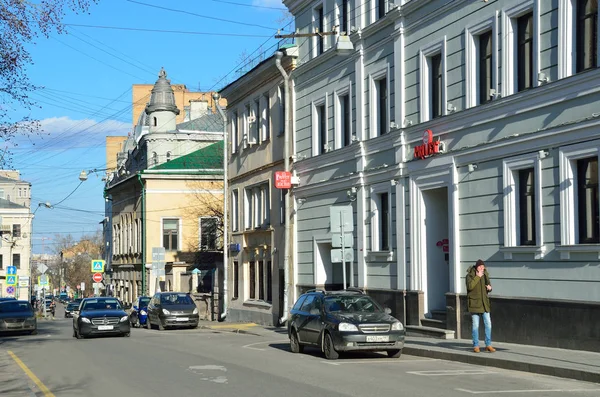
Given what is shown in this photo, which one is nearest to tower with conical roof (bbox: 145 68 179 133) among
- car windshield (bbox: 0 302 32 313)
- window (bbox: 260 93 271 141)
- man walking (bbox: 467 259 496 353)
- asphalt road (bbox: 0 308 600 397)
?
window (bbox: 260 93 271 141)

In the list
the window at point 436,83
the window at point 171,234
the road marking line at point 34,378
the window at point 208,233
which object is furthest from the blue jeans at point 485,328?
the window at point 171,234

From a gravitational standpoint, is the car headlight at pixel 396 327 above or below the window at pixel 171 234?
below

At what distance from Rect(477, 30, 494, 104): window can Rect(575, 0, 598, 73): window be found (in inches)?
131

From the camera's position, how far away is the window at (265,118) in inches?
1462

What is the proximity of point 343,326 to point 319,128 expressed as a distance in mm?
14115

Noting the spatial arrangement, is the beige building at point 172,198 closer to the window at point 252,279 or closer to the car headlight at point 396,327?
the window at point 252,279

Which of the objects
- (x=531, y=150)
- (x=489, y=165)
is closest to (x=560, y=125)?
(x=531, y=150)

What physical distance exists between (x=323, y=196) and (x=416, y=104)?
7.66 m

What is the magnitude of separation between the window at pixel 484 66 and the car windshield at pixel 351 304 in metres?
5.44

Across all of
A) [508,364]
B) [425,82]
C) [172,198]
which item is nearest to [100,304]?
[425,82]

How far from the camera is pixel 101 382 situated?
1576 centimetres

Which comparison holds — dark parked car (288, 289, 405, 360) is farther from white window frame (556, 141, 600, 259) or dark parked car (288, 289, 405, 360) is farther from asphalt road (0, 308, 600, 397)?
white window frame (556, 141, 600, 259)

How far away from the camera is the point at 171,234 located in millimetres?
65625

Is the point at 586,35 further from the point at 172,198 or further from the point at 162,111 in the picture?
the point at 162,111
